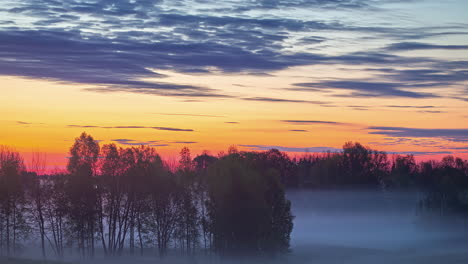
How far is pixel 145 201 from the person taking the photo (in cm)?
8438

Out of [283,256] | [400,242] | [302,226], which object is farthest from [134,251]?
[302,226]

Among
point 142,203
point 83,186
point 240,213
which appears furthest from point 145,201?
point 240,213

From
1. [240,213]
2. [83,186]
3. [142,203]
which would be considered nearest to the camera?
[240,213]

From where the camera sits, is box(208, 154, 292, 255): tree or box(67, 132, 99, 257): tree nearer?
box(208, 154, 292, 255): tree

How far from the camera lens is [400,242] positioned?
114m

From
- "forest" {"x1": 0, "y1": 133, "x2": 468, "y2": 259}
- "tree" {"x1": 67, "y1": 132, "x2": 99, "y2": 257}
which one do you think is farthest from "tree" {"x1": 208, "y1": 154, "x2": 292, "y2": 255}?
"tree" {"x1": 67, "y1": 132, "x2": 99, "y2": 257}

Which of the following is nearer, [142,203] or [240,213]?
[240,213]

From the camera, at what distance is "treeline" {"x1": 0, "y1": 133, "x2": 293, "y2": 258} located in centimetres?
7431

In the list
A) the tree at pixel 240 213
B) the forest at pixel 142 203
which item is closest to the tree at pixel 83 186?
the forest at pixel 142 203

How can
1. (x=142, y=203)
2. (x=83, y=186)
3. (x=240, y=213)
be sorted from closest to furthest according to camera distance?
(x=240, y=213), (x=83, y=186), (x=142, y=203)

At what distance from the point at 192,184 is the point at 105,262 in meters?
22.6

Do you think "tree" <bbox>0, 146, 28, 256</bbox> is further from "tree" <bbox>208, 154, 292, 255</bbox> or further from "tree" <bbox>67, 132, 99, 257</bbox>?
"tree" <bbox>208, 154, 292, 255</bbox>

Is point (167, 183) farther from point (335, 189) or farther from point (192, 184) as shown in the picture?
point (335, 189)

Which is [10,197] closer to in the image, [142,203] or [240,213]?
[142,203]
